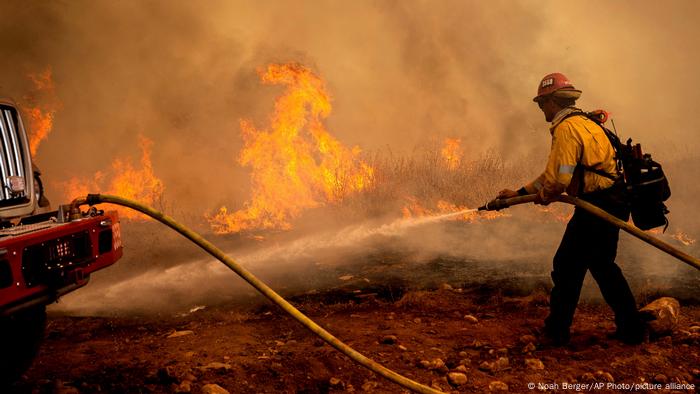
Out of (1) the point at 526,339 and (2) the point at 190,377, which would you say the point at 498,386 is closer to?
(1) the point at 526,339

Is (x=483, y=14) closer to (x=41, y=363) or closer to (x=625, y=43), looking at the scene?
(x=625, y=43)

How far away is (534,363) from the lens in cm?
322

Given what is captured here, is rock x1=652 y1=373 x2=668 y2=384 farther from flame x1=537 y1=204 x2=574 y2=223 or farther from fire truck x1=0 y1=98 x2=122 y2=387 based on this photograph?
flame x1=537 y1=204 x2=574 y2=223

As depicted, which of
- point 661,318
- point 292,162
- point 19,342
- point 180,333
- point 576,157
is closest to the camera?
point 19,342

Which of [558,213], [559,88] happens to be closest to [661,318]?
[559,88]

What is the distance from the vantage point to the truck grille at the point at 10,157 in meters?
3.14

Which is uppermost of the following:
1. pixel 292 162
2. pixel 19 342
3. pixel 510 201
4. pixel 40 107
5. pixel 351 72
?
pixel 351 72

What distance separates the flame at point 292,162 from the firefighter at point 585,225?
6686 millimetres

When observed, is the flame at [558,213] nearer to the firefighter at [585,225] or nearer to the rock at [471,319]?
the rock at [471,319]

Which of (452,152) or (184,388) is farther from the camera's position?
(452,152)

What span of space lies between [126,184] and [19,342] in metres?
7.39

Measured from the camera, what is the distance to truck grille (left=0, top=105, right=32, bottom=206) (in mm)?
3137

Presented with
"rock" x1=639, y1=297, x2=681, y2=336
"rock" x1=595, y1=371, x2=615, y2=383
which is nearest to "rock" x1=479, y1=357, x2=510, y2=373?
"rock" x1=595, y1=371, x2=615, y2=383

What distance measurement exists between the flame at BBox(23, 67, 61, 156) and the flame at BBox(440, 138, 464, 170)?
9.37 metres
